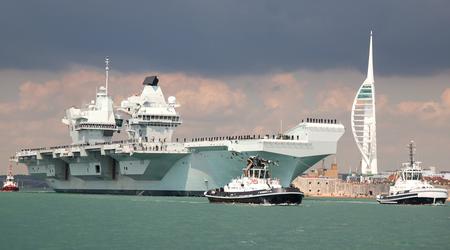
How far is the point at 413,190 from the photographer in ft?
260

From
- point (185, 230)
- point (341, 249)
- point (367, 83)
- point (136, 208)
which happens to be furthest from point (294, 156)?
point (367, 83)

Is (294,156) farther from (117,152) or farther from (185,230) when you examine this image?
(185,230)

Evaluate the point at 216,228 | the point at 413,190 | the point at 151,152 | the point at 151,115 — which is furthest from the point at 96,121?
the point at 216,228

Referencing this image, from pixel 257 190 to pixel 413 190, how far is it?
18.4 m

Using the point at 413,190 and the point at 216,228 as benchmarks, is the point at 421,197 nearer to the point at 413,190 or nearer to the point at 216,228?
the point at 413,190

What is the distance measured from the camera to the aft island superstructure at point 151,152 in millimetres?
80188

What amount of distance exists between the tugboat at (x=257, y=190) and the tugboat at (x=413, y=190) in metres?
15.0

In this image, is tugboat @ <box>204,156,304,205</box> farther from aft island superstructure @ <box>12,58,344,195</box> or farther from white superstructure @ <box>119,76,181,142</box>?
white superstructure @ <box>119,76,181,142</box>

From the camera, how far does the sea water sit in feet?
134

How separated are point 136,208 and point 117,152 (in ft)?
78.7

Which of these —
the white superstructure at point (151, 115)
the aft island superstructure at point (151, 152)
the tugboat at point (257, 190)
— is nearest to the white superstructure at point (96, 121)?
the aft island superstructure at point (151, 152)

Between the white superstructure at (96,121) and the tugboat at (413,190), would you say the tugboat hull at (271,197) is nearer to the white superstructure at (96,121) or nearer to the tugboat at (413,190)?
the tugboat at (413,190)

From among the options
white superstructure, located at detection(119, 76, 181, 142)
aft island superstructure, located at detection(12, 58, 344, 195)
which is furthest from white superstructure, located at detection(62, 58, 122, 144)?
white superstructure, located at detection(119, 76, 181, 142)

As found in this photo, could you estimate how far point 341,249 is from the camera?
130ft
